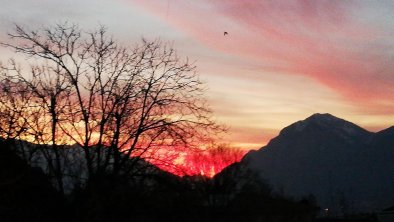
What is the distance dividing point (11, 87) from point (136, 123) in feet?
16.0

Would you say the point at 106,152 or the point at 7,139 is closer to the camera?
the point at 7,139

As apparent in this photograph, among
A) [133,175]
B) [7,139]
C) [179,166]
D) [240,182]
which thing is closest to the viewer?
[7,139]

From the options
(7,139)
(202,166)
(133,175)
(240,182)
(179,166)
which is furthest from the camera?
(240,182)

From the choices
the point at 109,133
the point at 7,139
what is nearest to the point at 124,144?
the point at 109,133

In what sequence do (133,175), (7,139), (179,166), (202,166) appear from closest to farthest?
(7,139), (133,175), (179,166), (202,166)

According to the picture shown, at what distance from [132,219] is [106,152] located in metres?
2.73

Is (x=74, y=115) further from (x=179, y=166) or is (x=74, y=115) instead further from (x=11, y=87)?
(x=179, y=166)

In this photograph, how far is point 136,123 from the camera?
23.0 meters

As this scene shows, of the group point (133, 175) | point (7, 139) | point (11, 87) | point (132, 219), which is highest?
point (11, 87)

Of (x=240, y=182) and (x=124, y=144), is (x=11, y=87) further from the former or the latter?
(x=240, y=182)

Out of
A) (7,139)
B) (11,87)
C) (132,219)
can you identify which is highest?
(11,87)

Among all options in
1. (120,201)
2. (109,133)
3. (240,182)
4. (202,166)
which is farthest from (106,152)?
(240,182)

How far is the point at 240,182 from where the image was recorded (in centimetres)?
5116

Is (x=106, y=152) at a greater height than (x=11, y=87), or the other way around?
(x=11, y=87)
